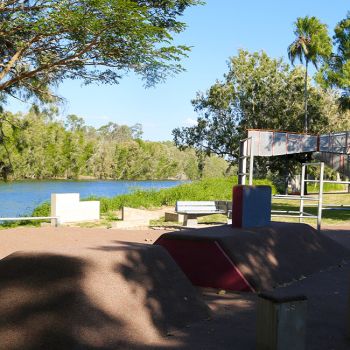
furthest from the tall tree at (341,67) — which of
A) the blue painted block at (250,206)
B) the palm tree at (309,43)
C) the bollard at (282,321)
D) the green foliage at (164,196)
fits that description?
the bollard at (282,321)

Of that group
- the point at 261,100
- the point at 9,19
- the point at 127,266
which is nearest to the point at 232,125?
the point at 261,100

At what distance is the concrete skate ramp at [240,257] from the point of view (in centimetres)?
702

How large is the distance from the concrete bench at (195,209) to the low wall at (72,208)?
3451 millimetres

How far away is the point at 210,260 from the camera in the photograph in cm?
720

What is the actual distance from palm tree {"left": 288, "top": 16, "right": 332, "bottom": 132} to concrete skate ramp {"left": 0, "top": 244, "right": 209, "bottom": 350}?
34.9 metres

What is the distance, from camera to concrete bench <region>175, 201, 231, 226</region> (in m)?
15.2

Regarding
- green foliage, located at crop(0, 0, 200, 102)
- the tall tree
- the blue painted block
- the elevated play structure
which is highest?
the tall tree

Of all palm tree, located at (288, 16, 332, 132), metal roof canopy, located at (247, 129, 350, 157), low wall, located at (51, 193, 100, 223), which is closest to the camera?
low wall, located at (51, 193, 100, 223)

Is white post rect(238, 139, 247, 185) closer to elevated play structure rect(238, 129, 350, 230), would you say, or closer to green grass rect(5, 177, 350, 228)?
green grass rect(5, 177, 350, 228)

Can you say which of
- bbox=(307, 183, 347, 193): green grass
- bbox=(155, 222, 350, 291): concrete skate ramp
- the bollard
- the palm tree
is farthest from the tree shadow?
bbox=(307, 183, 347, 193): green grass

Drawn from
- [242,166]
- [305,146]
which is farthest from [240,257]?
[305,146]

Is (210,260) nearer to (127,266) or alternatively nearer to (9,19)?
Result: (127,266)

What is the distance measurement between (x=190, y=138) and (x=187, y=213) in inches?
1103

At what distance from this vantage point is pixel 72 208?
16.5 metres
